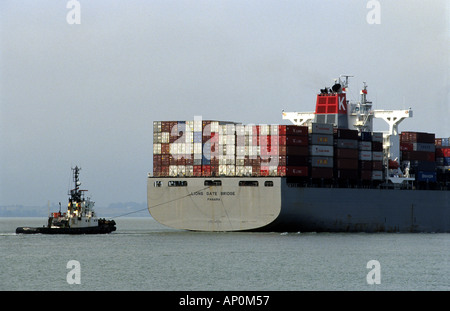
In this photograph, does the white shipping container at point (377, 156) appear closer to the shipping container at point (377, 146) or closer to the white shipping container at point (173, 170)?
the shipping container at point (377, 146)

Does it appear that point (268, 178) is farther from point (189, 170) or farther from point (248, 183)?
point (189, 170)

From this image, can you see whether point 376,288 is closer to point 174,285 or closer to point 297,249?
point 174,285

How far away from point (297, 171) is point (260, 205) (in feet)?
14.0

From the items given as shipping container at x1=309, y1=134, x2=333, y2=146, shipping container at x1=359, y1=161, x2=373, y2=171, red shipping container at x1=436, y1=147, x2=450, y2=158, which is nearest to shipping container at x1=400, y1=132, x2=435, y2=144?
red shipping container at x1=436, y1=147, x2=450, y2=158

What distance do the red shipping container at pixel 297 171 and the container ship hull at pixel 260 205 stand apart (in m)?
0.76

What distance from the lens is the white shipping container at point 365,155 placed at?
270 feet

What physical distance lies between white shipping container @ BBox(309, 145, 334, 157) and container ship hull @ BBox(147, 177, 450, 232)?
301 cm

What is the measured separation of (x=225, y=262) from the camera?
53656 millimetres

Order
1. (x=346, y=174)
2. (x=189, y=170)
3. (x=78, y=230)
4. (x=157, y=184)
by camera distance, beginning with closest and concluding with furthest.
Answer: (x=189, y=170)
(x=78, y=230)
(x=157, y=184)
(x=346, y=174)

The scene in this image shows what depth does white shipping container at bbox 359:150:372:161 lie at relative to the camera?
82.2 metres

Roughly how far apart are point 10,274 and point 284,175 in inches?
1207

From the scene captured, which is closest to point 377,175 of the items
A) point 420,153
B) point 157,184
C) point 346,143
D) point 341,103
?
point 346,143

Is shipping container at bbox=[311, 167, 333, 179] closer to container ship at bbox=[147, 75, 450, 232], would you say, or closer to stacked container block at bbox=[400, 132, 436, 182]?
container ship at bbox=[147, 75, 450, 232]
